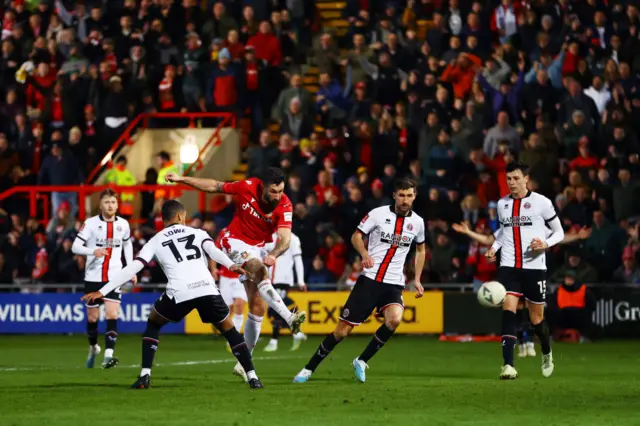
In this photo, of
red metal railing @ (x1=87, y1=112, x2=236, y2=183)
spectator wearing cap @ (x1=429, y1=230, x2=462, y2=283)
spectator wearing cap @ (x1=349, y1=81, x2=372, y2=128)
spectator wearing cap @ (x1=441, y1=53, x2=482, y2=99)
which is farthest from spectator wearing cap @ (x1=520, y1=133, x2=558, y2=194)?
red metal railing @ (x1=87, y1=112, x2=236, y2=183)

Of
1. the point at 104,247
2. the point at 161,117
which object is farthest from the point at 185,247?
the point at 161,117

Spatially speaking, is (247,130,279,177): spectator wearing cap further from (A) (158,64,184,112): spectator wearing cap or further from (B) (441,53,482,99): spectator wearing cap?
(B) (441,53,482,99): spectator wearing cap

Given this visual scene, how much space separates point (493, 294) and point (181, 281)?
14.0ft

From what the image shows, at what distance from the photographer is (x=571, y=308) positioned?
26.0 m

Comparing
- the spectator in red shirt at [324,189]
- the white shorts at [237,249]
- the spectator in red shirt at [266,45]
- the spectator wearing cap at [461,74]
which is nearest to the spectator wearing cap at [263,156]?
the spectator in red shirt at [324,189]

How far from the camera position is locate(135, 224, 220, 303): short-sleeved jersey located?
1515 centimetres

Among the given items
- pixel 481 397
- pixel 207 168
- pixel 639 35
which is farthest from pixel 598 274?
pixel 481 397

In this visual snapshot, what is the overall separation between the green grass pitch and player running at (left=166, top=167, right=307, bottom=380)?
937 millimetres

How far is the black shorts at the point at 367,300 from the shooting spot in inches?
637

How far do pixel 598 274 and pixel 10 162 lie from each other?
1344 cm

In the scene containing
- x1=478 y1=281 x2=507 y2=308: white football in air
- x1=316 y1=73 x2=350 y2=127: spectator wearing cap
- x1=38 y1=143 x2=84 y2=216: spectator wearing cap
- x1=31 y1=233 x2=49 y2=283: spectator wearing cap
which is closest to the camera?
x1=478 y1=281 x2=507 y2=308: white football in air

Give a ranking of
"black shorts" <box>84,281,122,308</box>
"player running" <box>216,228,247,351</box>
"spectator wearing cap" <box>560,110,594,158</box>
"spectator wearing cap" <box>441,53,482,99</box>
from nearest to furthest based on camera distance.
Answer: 1. "black shorts" <box>84,281,122,308</box>
2. "player running" <box>216,228,247,351</box>
3. "spectator wearing cap" <box>560,110,594,158</box>
4. "spectator wearing cap" <box>441,53,482,99</box>

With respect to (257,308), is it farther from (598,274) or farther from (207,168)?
(207,168)

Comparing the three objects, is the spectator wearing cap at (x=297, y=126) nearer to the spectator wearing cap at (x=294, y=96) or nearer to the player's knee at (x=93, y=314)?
the spectator wearing cap at (x=294, y=96)
